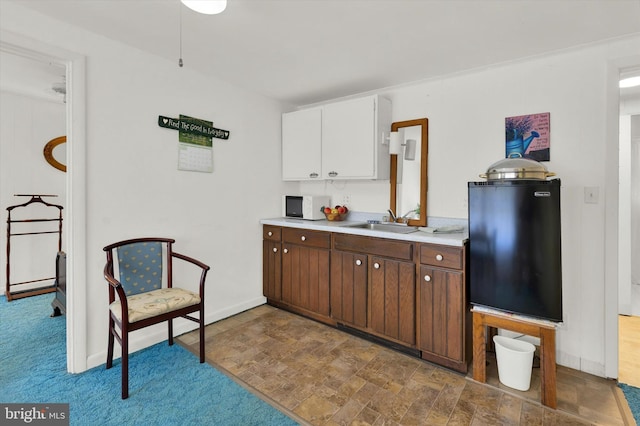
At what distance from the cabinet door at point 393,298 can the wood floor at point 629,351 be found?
149cm


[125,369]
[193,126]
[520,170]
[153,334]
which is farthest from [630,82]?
[153,334]

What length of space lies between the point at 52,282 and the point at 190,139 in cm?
306

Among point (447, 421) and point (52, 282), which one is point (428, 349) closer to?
point (447, 421)

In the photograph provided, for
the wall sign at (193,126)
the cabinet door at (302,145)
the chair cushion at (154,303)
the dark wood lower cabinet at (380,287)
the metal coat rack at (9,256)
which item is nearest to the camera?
the chair cushion at (154,303)

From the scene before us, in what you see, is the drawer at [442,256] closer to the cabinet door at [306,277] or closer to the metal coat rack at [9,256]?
the cabinet door at [306,277]

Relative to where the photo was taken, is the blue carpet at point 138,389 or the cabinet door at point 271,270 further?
the cabinet door at point 271,270

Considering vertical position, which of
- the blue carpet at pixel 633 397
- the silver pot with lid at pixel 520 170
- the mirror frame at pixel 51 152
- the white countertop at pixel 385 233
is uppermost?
the mirror frame at pixel 51 152

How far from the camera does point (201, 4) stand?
1.62 m

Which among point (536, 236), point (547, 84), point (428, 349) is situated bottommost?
point (428, 349)

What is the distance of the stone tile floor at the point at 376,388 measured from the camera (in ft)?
5.99

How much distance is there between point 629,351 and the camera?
2613 millimetres

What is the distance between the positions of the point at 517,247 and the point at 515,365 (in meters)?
0.77

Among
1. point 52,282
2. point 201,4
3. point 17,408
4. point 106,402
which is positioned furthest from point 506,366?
point 52,282

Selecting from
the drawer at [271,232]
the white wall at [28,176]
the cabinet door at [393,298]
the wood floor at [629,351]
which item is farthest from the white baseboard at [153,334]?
the wood floor at [629,351]
